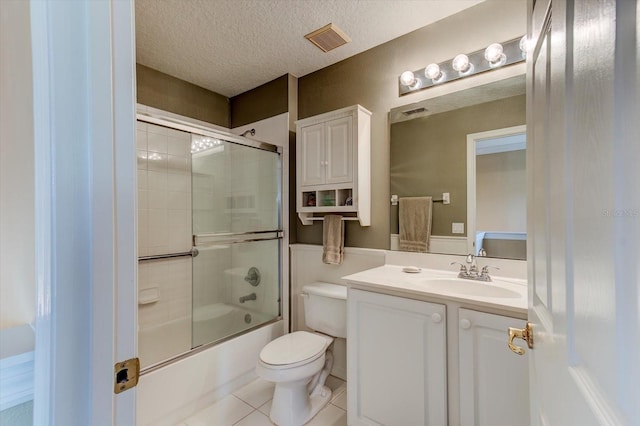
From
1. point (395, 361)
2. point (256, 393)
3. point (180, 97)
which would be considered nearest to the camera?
point (395, 361)

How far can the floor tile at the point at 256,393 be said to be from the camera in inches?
74.2

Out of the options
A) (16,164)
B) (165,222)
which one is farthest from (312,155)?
(16,164)

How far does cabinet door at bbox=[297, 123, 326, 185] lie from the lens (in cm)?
216

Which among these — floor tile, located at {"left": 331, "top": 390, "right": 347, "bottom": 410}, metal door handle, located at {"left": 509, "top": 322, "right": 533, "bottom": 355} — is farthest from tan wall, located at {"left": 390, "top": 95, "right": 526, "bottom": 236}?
floor tile, located at {"left": 331, "top": 390, "right": 347, "bottom": 410}

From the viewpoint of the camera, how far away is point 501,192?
1.58 m

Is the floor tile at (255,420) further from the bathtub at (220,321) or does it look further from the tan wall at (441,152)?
the tan wall at (441,152)

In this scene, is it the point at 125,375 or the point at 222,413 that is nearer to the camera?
the point at 125,375

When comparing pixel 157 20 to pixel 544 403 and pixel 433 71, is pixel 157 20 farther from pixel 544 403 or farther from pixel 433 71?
pixel 544 403

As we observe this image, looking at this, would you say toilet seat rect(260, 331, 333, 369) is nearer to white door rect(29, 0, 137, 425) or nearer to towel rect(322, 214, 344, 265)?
towel rect(322, 214, 344, 265)

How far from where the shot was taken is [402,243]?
6.32 ft

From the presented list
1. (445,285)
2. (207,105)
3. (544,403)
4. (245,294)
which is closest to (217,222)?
(245,294)

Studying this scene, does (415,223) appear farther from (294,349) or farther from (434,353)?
(294,349)

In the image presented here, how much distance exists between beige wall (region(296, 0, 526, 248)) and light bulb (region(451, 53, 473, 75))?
63 millimetres

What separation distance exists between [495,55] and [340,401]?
231cm
